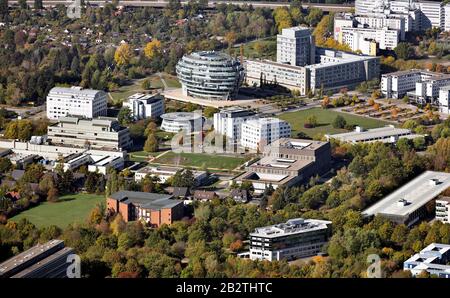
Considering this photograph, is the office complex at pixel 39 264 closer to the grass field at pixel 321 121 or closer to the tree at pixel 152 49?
the grass field at pixel 321 121

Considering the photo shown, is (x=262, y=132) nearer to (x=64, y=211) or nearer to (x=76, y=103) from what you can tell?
(x=76, y=103)

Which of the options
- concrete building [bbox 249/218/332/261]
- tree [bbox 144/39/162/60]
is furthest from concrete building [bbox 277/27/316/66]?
concrete building [bbox 249/218/332/261]

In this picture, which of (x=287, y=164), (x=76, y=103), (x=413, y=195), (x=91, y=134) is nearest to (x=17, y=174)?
(x=91, y=134)

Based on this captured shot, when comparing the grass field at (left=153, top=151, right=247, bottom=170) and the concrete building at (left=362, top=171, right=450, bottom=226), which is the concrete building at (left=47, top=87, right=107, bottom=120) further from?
the concrete building at (left=362, top=171, right=450, bottom=226)

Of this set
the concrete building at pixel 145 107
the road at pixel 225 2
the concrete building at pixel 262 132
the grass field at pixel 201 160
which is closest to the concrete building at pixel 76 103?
the concrete building at pixel 145 107

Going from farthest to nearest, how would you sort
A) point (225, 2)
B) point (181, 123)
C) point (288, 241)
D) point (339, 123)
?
1. point (225, 2)
2. point (339, 123)
3. point (181, 123)
4. point (288, 241)

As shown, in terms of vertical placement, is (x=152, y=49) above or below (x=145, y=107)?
above

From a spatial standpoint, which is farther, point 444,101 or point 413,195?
point 444,101

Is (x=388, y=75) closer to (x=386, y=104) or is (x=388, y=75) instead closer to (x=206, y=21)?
(x=386, y=104)
